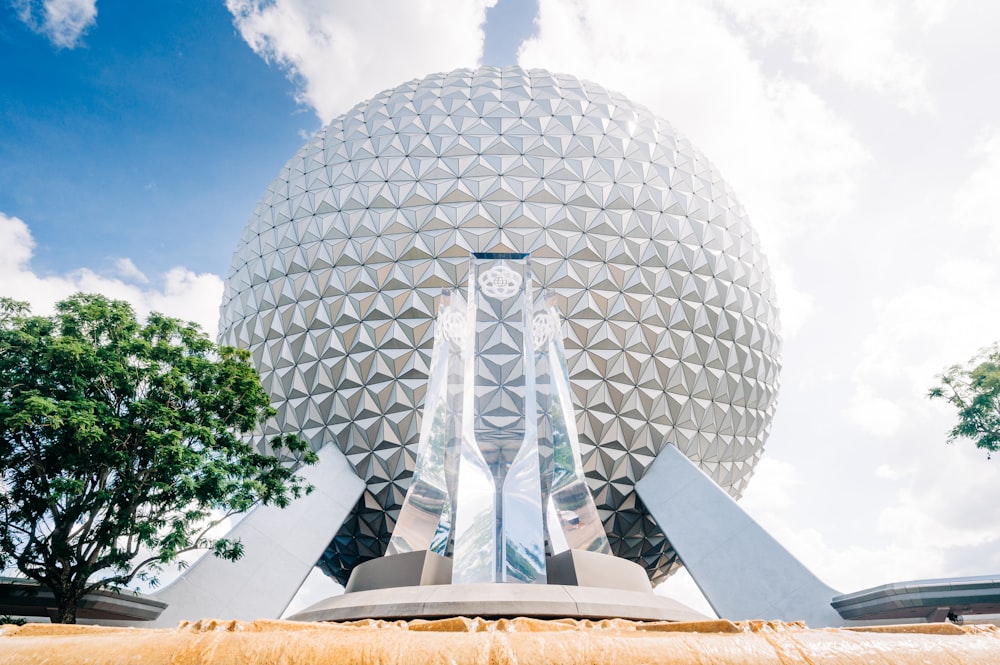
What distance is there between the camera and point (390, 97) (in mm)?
20250

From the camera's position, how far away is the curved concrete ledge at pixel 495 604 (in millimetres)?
7020

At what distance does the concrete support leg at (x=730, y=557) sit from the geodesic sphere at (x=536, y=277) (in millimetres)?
1540

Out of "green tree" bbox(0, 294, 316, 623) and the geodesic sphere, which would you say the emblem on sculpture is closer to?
the geodesic sphere

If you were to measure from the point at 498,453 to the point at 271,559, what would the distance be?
6.34m

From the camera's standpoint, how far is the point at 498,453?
1173 centimetres

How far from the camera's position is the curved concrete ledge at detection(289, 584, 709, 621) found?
23.0ft

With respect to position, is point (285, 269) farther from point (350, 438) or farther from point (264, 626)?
point (264, 626)

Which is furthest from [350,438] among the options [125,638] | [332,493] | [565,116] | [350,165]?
[125,638]

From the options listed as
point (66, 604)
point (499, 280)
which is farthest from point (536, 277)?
point (66, 604)

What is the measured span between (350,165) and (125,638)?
17.8m

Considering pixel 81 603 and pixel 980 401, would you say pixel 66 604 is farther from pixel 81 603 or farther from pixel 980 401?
pixel 980 401

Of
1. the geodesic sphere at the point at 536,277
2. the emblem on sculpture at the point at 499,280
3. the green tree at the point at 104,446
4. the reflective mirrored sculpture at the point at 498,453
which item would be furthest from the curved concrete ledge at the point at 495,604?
the geodesic sphere at the point at 536,277

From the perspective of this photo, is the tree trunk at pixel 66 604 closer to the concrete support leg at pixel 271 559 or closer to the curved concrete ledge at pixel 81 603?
the curved concrete ledge at pixel 81 603

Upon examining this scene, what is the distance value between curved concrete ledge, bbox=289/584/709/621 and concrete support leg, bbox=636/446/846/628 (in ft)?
15.4
